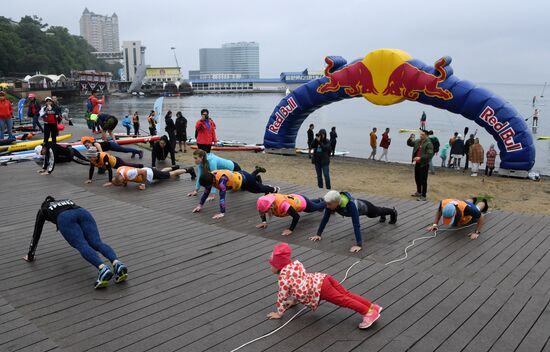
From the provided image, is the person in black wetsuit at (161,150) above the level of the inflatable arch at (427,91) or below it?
below

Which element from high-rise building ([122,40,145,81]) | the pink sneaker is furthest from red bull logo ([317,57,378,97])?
high-rise building ([122,40,145,81])

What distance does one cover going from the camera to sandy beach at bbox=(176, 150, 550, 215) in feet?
44.8

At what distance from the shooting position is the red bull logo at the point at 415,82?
1669 centimetres

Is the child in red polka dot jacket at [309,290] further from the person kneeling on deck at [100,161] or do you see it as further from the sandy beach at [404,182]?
the sandy beach at [404,182]

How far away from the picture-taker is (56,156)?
1269cm

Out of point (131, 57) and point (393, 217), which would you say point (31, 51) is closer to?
point (131, 57)

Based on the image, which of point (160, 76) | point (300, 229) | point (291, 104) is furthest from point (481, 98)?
point (160, 76)

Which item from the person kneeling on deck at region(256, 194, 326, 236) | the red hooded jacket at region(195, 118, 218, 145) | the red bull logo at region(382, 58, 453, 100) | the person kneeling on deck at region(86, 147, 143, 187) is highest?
the red bull logo at region(382, 58, 453, 100)

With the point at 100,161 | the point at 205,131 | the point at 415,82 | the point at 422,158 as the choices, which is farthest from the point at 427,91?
the point at 100,161

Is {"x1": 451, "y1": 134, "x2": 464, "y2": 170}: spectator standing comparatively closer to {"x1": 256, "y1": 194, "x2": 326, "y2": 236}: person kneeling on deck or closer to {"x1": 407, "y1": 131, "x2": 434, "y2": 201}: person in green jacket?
{"x1": 407, "y1": 131, "x2": 434, "y2": 201}: person in green jacket

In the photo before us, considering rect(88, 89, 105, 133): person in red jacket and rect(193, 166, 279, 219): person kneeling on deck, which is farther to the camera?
rect(88, 89, 105, 133): person in red jacket

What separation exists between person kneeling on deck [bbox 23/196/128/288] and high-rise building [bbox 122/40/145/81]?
175252mm

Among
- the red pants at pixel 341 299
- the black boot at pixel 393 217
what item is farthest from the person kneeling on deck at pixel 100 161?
the red pants at pixel 341 299

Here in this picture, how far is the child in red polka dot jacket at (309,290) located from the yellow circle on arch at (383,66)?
14.3 meters
